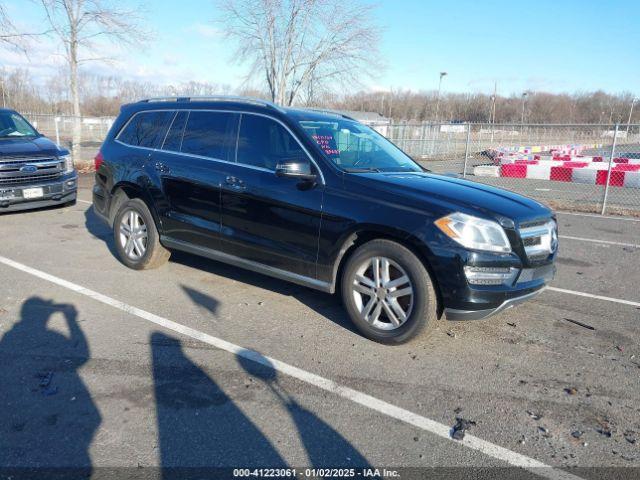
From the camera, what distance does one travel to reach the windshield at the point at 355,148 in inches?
182

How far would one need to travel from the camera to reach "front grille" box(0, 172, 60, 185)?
8.43 meters

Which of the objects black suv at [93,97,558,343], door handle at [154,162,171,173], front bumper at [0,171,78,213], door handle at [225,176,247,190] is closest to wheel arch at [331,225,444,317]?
black suv at [93,97,558,343]

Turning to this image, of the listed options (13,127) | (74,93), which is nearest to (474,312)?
(13,127)

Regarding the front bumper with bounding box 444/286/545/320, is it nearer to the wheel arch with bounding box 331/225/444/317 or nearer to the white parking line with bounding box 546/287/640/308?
the wheel arch with bounding box 331/225/444/317

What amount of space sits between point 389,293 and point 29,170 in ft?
23.8

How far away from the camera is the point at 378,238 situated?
13.5 feet

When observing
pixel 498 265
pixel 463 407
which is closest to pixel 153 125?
pixel 498 265

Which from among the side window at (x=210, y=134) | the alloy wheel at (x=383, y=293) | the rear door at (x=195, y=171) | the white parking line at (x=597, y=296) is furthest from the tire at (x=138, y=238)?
the white parking line at (x=597, y=296)

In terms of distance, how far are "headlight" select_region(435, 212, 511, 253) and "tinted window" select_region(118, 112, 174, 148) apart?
3.42 m

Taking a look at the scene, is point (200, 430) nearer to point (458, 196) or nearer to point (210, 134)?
point (458, 196)

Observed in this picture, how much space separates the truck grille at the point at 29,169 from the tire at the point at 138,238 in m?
3.50

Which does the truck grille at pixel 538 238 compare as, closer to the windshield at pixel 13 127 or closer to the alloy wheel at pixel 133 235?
the alloy wheel at pixel 133 235

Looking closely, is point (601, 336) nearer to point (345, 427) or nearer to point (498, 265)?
point (498, 265)

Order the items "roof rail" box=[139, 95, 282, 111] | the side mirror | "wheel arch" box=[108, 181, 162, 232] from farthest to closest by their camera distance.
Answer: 1. "wheel arch" box=[108, 181, 162, 232]
2. "roof rail" box=[139, 95, 282, 111]
3. the side mirror
